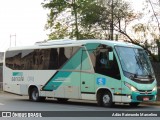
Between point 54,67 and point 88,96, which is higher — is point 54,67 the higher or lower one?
the higher one

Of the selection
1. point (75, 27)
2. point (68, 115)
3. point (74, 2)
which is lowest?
point (68, 115)

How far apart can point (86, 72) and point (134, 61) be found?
260cm

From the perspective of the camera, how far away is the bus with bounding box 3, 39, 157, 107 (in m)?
20.5

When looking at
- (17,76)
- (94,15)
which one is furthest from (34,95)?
(94,15)

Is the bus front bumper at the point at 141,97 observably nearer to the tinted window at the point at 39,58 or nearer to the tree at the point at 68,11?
the tinted window at the point at 39,58

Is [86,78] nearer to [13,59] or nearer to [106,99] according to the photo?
[106,99]

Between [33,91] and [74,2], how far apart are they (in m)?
21.5

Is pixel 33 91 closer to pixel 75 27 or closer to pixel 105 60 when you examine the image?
pixel 105 60

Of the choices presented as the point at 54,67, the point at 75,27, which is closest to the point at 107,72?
the point at 54,67

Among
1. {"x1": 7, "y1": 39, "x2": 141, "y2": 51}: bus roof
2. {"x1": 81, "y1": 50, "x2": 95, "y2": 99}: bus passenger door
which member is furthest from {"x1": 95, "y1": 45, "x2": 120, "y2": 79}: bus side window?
{"x1": 81, "y1": 50, "x2": 95, "y2": 99}: bus passenger door

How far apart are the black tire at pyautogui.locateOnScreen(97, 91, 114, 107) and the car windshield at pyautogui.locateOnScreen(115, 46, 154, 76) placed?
65.0 inches

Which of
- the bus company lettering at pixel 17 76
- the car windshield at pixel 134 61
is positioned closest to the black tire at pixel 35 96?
the bus company lettering at pixel 17 76

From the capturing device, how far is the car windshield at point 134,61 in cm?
2067

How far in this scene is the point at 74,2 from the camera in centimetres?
4603
